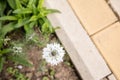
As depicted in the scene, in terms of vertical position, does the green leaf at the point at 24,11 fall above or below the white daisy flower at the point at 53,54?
above

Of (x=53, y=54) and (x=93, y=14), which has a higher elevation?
(x=93, y=14)

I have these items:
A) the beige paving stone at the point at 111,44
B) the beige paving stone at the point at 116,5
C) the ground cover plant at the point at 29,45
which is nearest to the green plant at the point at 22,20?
the ground cover plant at the point at 29,45

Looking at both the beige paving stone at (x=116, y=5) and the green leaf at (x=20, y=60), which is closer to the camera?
the green leaf at (x=20, y=60)

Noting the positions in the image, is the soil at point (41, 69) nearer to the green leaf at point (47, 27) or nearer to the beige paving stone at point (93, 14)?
the green leaf at point (47, 27)

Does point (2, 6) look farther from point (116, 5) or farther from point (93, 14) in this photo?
point (116, 5)

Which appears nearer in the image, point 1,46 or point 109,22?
point 1,46

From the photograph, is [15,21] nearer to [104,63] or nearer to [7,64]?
[7,64]

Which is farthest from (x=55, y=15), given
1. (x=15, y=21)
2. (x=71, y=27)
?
(x=15, y=21)

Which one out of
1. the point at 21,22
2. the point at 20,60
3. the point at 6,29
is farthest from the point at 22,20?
the point at 20,60
